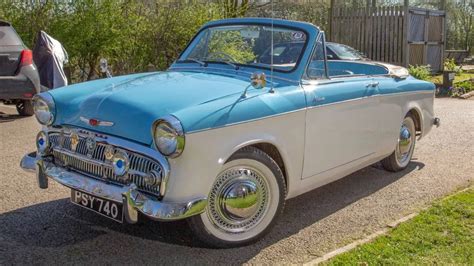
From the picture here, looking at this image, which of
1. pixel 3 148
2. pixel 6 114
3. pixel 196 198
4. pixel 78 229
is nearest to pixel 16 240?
pixel 78 229

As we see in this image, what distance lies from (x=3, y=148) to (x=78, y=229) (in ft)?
10.9

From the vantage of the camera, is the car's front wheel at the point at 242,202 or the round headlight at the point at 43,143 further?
the round headlight at the point at 43,143

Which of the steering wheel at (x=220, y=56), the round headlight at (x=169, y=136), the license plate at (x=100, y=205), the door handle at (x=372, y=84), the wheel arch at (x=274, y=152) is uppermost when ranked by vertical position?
the steering wheel at (x=220, y=56)

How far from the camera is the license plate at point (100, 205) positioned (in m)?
3.42

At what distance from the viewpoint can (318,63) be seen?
4457mm

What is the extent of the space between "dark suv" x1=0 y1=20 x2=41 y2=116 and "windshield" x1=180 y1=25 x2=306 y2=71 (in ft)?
15.3

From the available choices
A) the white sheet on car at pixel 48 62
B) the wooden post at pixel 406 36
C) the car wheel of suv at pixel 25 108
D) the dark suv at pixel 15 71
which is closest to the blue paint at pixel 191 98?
the dark suv at pixel 15 71

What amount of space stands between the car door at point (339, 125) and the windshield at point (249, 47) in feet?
1.27

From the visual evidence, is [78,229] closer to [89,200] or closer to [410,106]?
[89,200]

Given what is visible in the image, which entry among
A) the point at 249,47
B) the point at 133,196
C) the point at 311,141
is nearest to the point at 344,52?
the point at 249,47

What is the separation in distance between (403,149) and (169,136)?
3493 mm

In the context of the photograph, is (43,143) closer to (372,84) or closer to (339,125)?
(339,125)

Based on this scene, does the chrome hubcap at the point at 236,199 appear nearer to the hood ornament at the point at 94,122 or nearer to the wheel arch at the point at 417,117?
the hood ornament at the point at 94,122

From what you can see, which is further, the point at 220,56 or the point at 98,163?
the point at 220,56
